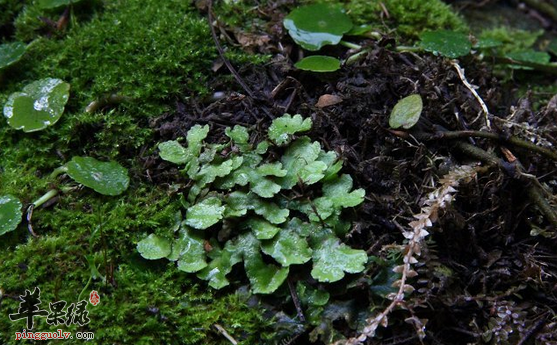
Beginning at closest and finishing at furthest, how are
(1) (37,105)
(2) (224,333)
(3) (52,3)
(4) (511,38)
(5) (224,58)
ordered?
(2) (224,333) < (1) (37,105) < (5) (224,58) < (3) (52,3) < (4) (511,38)

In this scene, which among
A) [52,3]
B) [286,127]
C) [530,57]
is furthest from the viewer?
[530,57]

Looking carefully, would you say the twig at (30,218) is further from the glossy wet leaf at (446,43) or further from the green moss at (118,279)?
the glossy wet leaf at (446,43)

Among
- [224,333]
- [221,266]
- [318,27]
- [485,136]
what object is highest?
[318,27]

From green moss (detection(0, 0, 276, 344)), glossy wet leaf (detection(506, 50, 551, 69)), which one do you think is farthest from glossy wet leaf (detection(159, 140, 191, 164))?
glossy wet leaf (detection(506, 50, 551, 69))

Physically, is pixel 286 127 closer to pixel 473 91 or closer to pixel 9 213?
pixel 473 91

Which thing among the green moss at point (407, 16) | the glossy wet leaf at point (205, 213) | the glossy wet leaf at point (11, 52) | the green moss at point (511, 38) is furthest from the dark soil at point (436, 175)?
the glossy wet leaf at point (11, 52)

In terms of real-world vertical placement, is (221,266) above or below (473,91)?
below

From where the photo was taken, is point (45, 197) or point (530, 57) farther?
point (530, 57)

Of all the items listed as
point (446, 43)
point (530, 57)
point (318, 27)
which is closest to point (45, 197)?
point (318, 27)
